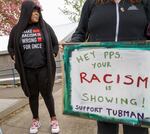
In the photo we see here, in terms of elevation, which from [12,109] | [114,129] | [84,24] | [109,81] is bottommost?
[12,109]

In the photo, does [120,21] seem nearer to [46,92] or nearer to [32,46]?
[32,46]

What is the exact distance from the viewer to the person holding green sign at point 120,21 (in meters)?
2.77

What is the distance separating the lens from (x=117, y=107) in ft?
9.08

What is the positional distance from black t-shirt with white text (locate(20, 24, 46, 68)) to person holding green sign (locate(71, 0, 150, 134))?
1.92 metres

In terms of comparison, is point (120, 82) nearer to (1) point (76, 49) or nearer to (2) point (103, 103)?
(2) point (103, 103)

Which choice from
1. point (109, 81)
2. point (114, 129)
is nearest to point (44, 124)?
point (114, 129)

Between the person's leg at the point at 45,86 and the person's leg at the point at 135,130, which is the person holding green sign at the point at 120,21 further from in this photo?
the person's leg at the point at 45,86

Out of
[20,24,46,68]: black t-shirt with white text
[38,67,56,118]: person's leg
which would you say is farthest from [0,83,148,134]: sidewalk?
[20,24,46,68]: black t-shirt with white text

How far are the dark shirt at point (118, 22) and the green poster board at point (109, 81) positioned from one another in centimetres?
12

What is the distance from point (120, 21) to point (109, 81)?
1.43ft

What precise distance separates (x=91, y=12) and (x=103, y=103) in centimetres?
70

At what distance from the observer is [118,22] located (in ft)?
9.14

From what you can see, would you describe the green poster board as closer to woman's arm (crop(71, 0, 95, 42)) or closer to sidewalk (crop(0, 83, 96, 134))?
woman's arm (crop(71, 0, 95, 42))

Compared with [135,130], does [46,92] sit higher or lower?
lower
